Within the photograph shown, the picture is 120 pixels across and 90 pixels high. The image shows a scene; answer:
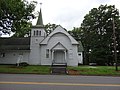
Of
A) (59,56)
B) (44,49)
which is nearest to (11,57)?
(44,49)

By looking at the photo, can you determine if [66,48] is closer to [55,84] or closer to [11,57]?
[11,57]

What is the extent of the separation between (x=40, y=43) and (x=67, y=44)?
495 cm

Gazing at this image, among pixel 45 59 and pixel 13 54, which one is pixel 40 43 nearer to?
pixel 45 59

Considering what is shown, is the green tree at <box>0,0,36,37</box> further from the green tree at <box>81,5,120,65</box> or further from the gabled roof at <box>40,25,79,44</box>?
the green tree at <box>81,5,120,65</box>

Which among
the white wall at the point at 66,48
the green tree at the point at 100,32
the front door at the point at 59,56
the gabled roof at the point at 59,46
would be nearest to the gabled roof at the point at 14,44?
the white wall at the point at 66,48

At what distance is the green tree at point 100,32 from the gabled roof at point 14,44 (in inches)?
671

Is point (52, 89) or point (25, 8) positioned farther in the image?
point (25, 8)

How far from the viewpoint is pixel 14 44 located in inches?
1676

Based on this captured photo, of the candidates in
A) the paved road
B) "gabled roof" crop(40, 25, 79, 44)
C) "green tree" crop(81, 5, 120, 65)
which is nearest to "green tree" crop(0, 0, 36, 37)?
"gabled roof" crop(40, 25, 79, 44)

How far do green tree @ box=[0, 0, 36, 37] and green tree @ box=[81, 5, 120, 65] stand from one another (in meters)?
24.9

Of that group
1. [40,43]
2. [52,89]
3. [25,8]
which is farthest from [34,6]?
[52,89]

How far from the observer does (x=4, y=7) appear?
25.3 metres

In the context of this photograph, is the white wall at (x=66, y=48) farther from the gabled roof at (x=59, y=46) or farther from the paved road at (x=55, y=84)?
the paved road at (x=55, y=84)

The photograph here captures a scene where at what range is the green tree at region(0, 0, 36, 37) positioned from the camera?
26.0 metres
